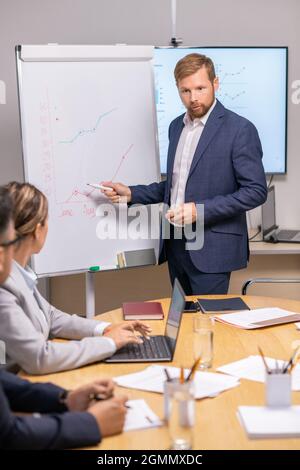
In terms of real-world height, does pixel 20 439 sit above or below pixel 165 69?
below

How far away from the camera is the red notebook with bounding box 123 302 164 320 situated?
2352 mm

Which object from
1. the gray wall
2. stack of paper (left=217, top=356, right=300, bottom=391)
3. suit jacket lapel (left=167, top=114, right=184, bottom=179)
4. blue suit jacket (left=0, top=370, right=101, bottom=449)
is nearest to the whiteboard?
suit jacket lapel (left=167, top=114, right=184, bottom=179)

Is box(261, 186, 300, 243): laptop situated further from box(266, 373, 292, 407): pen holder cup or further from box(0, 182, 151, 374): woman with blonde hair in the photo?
box(266, 373, 292, 407): pen holder cup

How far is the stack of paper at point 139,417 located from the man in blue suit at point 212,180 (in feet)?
4.52

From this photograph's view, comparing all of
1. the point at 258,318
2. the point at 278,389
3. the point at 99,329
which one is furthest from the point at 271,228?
the point at 278,389

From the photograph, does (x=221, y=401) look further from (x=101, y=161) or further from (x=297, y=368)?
(x=101, y=161)

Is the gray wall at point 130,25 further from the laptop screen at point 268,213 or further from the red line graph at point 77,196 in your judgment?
the red line graph at point 77,196

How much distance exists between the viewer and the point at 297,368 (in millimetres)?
1795

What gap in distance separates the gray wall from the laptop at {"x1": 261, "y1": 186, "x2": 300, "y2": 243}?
83 centimetres

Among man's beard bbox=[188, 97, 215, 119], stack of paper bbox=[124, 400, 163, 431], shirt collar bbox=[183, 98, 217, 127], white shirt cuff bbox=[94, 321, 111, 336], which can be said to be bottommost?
stack of paper bbox=[124, 400, 163, 431]

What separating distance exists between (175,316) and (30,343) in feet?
1.41

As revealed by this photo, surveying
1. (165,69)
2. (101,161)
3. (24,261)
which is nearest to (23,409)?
(24,261)

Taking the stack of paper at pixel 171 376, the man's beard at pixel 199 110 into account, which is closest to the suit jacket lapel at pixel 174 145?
the man's beard at pixel 199 110
